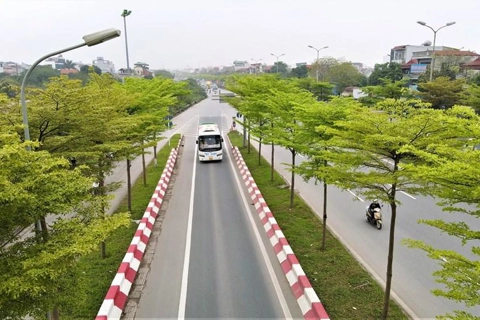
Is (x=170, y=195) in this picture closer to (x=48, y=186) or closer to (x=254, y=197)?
(x=254, y=197)

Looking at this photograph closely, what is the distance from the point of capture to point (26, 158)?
17.2 feet

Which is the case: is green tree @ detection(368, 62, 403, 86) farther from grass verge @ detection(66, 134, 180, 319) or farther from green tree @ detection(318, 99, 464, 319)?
green tree @ detection(318, 99, 464, 319)

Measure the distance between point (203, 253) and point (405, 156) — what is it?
663 centimetres

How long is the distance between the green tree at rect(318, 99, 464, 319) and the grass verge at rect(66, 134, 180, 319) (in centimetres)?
539

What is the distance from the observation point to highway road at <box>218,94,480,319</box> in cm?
920

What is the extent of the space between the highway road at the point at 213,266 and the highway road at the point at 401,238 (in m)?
2.85

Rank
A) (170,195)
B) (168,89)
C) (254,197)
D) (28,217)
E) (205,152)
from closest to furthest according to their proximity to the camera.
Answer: (28,217) < (254,197) < (170,195) < (168,89) < (205,152)

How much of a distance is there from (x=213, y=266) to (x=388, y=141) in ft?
20.4

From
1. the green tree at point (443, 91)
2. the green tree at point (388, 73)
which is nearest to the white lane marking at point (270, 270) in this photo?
the green tree at point (443, 91)

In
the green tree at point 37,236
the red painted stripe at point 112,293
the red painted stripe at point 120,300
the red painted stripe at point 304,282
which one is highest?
the green tree at point 37,236

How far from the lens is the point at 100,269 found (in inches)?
409

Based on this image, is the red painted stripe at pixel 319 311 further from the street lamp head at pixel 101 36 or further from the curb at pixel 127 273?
the street lamp head at pixel 101 36

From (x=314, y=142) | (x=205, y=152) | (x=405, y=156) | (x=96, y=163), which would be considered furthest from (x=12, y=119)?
(x=205, y=152)

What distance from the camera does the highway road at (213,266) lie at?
8656mm
